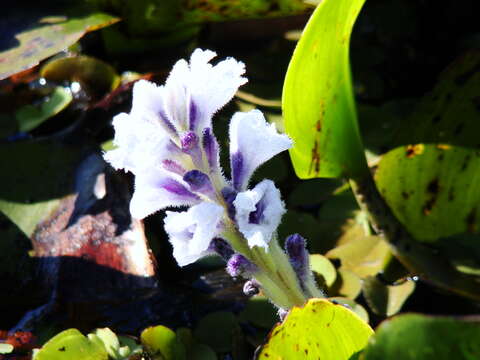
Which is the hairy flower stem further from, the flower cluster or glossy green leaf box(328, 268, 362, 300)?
glossy green leaf box(328, 268, 362, 300)

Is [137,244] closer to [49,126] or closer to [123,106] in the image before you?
[123,106]

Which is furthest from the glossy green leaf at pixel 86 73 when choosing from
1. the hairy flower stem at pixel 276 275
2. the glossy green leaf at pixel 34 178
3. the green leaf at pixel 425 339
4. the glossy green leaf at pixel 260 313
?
the green leaf at pixel 425 339

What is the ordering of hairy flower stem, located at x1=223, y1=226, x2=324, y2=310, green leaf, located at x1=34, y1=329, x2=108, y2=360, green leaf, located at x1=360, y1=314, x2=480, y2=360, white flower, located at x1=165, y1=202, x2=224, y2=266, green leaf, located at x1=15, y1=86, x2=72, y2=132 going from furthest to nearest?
green leaf, located at x1=15, y1=86, x2=72, y2=132
green leaf, located at x1=34, y1=329, x2=108, y2=360
hairy flower stem, located at x1=223, y1=226, x2=324, y2=310
white flower, located at x1=165, y1=202, x2=224, y2=266
green leaf, located at x1=360, y1=314, x2=480, y2=360

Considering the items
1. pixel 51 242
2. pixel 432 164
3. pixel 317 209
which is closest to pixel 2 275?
pixel 51 242

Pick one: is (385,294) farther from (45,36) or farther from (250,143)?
(45,36)

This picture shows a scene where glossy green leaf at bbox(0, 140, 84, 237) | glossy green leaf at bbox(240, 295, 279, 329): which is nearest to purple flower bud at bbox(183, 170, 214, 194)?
glossy green leaf at bbox(240, 295, 279, 329)

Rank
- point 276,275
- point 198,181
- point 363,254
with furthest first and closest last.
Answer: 1. point 363,254
2. point 276,275
3. point 198,181

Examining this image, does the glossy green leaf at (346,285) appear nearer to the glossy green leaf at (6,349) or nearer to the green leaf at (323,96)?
the green leaf at (323,96)

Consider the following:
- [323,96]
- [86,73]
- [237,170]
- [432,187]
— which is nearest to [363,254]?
[432,187]
